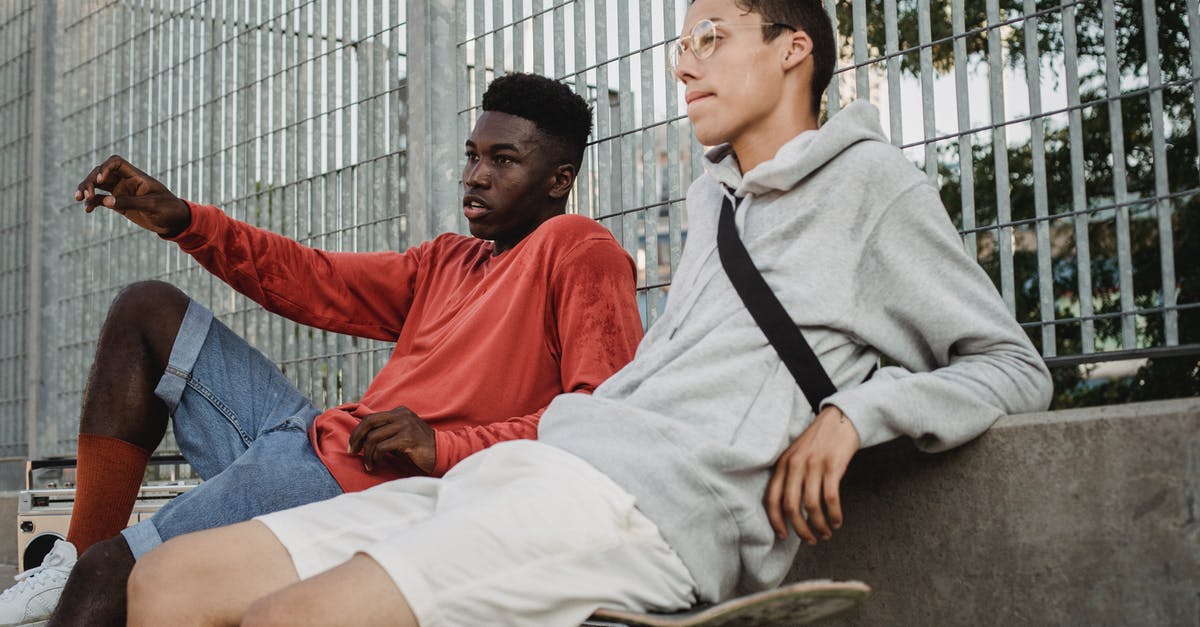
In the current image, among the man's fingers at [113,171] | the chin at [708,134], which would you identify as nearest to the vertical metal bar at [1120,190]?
the chin at [708,134]

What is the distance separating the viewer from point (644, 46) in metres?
3.55

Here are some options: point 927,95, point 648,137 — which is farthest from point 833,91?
point 648,137

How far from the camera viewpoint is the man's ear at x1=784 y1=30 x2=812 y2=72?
2266 mm

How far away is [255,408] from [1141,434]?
1.90 meters

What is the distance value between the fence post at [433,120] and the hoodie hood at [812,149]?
79.5 inches

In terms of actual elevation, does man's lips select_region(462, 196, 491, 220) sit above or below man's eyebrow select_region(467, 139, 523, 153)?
below

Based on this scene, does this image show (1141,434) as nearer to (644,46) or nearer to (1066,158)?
(644,46)

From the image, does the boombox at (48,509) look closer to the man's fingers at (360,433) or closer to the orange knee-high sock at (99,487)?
the orange knee-high sock at (99,487)

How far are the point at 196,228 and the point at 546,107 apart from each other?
0.94 m

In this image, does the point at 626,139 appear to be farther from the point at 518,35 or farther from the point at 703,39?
the point at 703,39

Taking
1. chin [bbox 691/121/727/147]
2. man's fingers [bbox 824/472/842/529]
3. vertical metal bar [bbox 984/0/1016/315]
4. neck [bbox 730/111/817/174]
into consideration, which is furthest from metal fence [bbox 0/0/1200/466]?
man's fingers [bbox 824/472/842/529]

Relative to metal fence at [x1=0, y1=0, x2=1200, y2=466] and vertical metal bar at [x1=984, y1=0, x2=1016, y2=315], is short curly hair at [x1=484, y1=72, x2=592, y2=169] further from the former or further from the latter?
vertical metal bar at [x1=984, y1=0, x2=1016, y2=315]

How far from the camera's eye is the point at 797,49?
227 centimetres

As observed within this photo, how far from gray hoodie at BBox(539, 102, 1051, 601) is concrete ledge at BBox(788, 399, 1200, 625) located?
11cm
